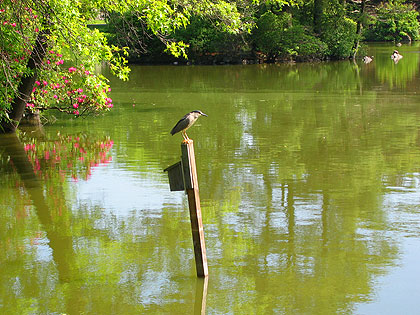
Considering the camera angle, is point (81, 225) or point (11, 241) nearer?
point (11, 241)

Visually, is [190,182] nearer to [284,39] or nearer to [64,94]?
[64,94]

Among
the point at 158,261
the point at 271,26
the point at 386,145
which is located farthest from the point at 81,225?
the point at 271,26

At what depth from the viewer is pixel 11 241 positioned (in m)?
8.04

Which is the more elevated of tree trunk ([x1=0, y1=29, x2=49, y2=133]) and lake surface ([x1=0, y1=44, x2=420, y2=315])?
tree trunk ([x1=0, y1=29, x2=49, y2=133])

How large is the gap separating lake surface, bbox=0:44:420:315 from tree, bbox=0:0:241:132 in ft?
3.26

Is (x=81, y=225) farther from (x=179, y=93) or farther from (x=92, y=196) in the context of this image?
(x=179, y=93)

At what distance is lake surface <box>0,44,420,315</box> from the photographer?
21.2ft

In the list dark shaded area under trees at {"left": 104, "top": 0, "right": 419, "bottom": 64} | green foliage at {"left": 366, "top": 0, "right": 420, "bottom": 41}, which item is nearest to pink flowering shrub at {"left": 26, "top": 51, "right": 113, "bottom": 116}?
dark shaded area under trees at {"left": 104, "top": 0, "right": 419, "bottom": 64}

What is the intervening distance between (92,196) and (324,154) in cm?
488

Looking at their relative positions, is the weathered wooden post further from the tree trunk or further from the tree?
the tree trunk

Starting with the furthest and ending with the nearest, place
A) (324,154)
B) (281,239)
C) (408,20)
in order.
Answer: (408,20) → (324,154) → (281,239)

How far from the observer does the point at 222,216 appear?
8.96 metres

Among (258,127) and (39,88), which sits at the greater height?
(39,88)

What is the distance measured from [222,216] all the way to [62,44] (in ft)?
16.2
